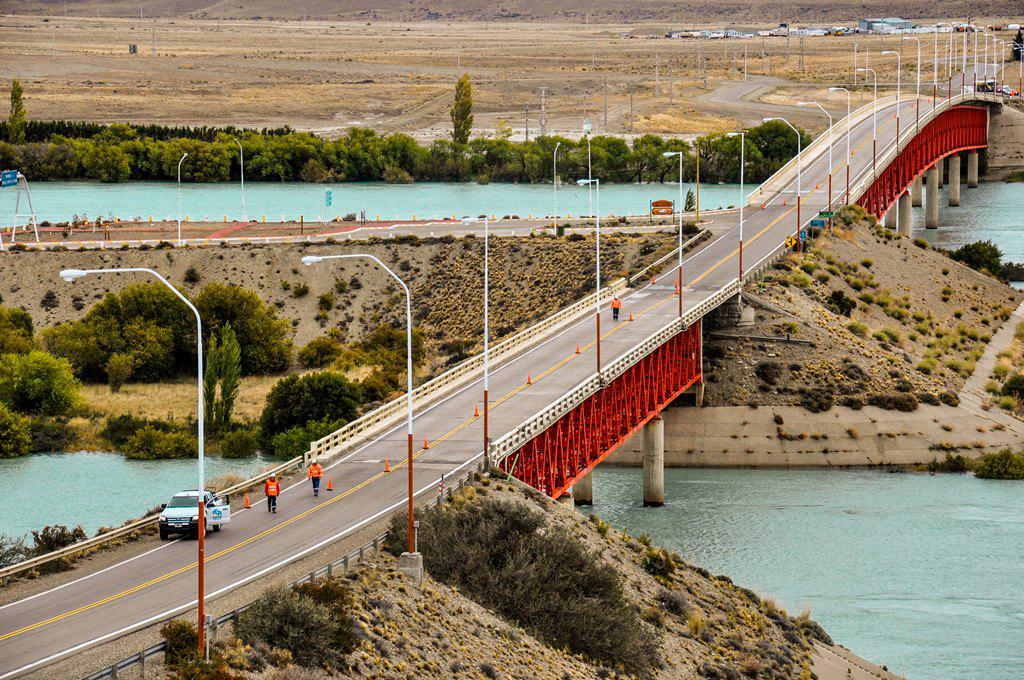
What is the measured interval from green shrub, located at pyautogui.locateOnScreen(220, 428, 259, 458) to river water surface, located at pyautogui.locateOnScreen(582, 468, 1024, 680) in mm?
15861

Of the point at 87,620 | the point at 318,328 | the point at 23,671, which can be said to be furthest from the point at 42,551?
the point at 318,328

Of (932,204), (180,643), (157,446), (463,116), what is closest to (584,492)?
(157,446)

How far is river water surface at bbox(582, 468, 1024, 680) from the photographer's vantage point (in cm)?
5631

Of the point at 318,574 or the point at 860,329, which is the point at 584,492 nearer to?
the point at 860,329

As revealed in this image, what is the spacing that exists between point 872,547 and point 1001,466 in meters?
14.4

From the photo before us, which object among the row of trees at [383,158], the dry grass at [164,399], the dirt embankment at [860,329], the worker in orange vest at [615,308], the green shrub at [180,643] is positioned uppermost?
the row of trees at [383,158]

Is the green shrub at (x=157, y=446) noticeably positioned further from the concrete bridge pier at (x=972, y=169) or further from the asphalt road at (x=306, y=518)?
the concrete bridge pier at (x=972, y=169)

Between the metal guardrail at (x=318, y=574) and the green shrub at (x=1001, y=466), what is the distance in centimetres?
3328

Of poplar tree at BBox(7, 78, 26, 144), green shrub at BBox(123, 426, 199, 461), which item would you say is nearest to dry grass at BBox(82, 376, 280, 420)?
green shrub at BBox(123, 426, 199, 461)

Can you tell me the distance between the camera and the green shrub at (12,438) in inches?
3184

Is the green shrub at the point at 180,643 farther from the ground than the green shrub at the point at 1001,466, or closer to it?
farther from the ground

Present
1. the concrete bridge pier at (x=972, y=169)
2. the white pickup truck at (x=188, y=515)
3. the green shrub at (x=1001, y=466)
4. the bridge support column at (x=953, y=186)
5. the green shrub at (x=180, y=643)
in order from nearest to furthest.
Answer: the green shrub at (x=180, y=643)
the white pickup truck at (x=188, y=515)
the green shrub at (x=1001, y=466)
the bridge support column at (x=953, y=186)
the concrete bridge pier at (x=972, y=169)

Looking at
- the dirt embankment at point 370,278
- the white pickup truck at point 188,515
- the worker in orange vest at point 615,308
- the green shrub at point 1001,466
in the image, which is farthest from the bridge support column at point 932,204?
the white pickup truck at point 188,515

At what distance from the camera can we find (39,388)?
87.3 m
